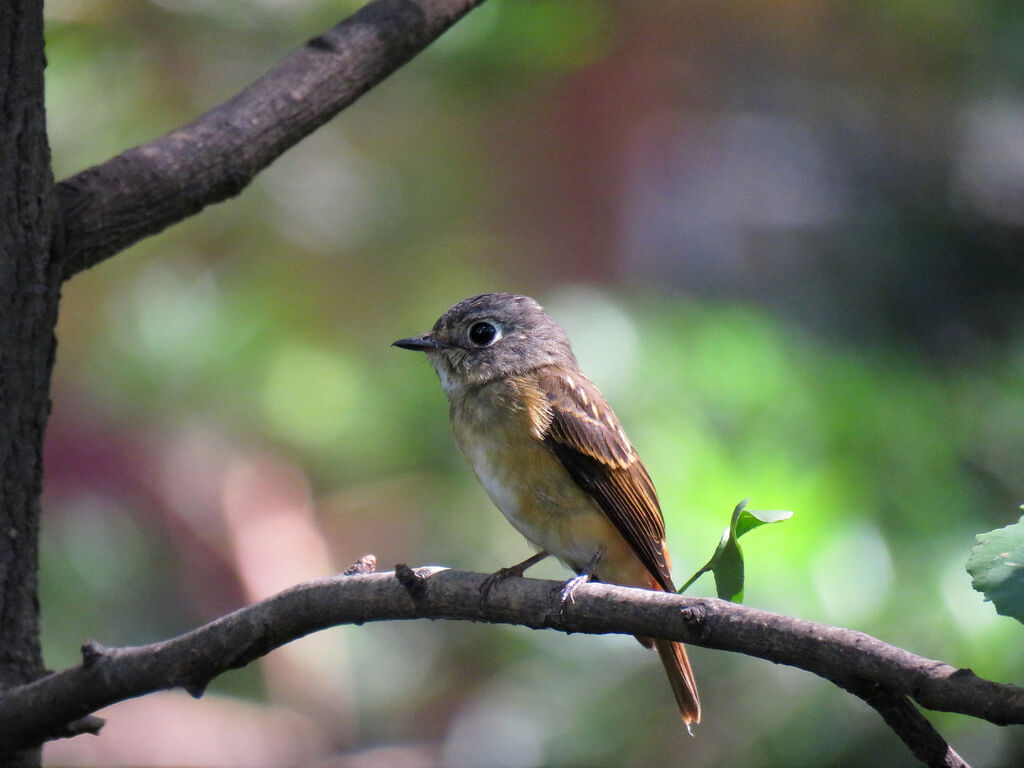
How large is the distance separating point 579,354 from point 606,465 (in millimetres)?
1509

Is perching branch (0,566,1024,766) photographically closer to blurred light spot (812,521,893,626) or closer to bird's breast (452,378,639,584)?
bird's breast (452,378,639,584)

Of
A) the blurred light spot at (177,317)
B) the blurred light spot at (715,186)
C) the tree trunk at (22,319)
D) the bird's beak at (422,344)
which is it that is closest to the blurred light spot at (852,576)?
the bird's beak at (422,344)

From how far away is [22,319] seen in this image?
6.46 ft

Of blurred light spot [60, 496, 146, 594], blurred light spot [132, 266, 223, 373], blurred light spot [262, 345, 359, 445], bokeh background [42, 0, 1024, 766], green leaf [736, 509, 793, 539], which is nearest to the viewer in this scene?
green leaf [736, 509, 793, 539]

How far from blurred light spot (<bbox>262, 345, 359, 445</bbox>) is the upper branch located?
2.55m

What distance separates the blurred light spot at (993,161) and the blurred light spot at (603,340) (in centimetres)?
187

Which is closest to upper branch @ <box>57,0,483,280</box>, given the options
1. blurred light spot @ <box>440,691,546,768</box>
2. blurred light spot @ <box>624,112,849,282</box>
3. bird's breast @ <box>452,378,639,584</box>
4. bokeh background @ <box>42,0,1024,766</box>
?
bird's breast @ <box>452,378,639,584</box>

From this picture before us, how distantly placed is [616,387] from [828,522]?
3.27ft

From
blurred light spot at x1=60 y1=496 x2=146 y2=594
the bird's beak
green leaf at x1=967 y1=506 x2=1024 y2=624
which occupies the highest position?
blurred light spot at x1=60 y1=496 x2=146 y2=594

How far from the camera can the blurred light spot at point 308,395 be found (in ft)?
15.6

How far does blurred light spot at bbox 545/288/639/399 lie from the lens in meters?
3.85

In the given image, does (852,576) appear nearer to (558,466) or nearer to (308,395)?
(558,466)

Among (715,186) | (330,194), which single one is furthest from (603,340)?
(715,186)

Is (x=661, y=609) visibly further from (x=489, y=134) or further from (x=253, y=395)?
(x=489, y=134)
